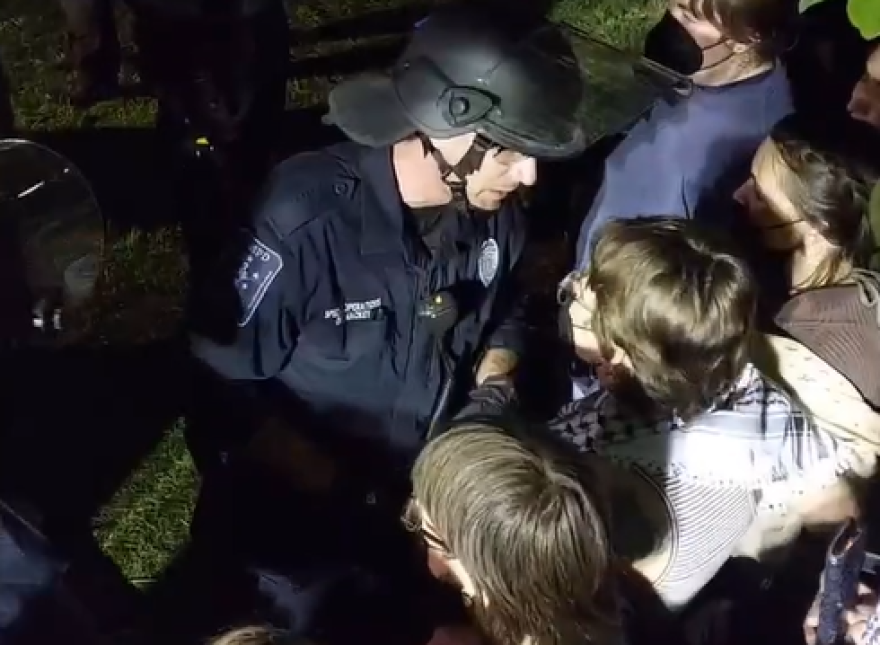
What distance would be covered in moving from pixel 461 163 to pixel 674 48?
1455 mm

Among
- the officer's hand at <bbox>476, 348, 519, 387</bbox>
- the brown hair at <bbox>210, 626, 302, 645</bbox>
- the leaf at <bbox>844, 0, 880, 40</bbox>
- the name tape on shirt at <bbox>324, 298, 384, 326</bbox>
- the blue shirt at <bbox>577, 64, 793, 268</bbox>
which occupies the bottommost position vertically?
the officer's hand at <bbox>476, 348, 519, 387</bbox>

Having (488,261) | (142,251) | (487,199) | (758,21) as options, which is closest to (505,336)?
(488,261)

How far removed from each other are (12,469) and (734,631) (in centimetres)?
149

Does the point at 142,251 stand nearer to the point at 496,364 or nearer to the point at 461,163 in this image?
the point at 496,364

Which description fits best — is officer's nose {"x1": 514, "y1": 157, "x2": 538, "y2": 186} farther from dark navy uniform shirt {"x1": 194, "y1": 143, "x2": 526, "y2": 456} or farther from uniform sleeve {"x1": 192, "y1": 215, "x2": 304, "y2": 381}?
uniform sleeve {"x1": 192, "y1": 215, "x2": 304, "y2": 381}

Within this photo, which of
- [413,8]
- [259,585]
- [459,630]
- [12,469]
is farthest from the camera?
[413,8]

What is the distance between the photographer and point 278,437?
10.2 feet

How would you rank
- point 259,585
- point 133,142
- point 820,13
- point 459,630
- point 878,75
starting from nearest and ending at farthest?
1. point 459,630
2. point 259,585
3. point 878,75
4. point 820,13
5. point 133,142

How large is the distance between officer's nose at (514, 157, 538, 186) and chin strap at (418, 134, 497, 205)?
77 millimetres

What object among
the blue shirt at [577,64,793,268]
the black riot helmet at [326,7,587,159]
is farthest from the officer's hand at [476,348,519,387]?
the black riot helmet at [326,7,587,159]

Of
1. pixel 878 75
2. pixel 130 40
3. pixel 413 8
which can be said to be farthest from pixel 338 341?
pixel 413 8

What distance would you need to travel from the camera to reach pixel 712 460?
8.82ft

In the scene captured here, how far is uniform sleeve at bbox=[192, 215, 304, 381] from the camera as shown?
2859 mm

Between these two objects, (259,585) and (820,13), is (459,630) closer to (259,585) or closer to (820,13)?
(259,585)
